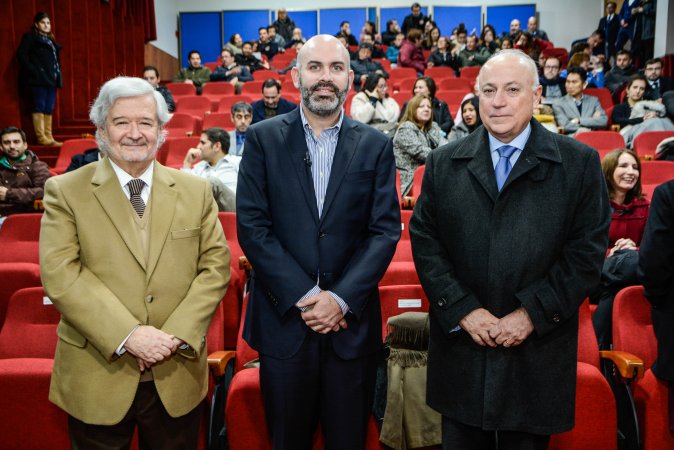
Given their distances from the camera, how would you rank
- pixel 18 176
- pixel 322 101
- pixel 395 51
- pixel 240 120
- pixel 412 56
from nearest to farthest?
1. pixel 322 101
2. pixel 18 176
3. pixel 240 120
4. pixel 412 56
5. pixel 395 51

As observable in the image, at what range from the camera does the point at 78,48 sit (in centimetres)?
800

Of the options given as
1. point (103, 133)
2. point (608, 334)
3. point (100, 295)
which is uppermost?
point (103, 133)

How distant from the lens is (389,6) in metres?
13.2

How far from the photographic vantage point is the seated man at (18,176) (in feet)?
14.0

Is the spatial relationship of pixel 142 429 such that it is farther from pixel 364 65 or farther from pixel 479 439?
pixel 364 65

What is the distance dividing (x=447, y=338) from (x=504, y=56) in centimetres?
72

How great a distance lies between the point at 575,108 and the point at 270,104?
2.96m

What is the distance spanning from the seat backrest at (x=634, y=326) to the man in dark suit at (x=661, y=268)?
0.38m

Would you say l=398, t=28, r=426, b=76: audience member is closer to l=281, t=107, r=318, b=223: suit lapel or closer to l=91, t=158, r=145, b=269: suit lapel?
l=281, t=107, r=318, b=223: suit lapel

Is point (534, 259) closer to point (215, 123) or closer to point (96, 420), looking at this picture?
point (96, 420)

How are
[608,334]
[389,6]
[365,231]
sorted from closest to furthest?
[365,231]
[608,334]
[389,6]

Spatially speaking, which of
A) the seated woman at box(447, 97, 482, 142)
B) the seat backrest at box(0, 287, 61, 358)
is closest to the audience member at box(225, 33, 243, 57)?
the seated woman at box(447, 97, 482, 142)

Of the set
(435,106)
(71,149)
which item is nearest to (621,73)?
(435,106)

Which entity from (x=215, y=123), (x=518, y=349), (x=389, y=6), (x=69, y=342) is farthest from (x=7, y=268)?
(x=389, y=6)
